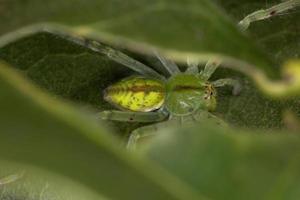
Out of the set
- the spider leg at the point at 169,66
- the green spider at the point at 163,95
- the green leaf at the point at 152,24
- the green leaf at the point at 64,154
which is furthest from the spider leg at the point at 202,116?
the green leaf at the point at 64,154

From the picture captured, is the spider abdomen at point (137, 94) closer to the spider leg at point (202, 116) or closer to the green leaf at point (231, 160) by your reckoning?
the spider leg at point (202, 116)

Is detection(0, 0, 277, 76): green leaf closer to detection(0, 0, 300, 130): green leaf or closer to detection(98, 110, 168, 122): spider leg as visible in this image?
detection(0, 0, 300, 130): green leaf

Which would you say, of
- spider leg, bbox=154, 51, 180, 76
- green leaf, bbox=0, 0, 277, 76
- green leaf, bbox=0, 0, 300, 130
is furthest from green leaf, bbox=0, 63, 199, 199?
spider leg, bbox=154, 51, 180, 76

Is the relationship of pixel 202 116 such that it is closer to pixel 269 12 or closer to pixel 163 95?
pixel 163 95

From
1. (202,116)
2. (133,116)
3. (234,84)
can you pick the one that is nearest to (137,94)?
(133,116)

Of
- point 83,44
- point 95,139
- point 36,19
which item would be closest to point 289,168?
point 95,139

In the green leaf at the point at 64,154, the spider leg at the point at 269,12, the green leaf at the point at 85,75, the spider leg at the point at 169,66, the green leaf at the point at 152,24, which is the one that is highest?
the spider leg at the point at 269,12
